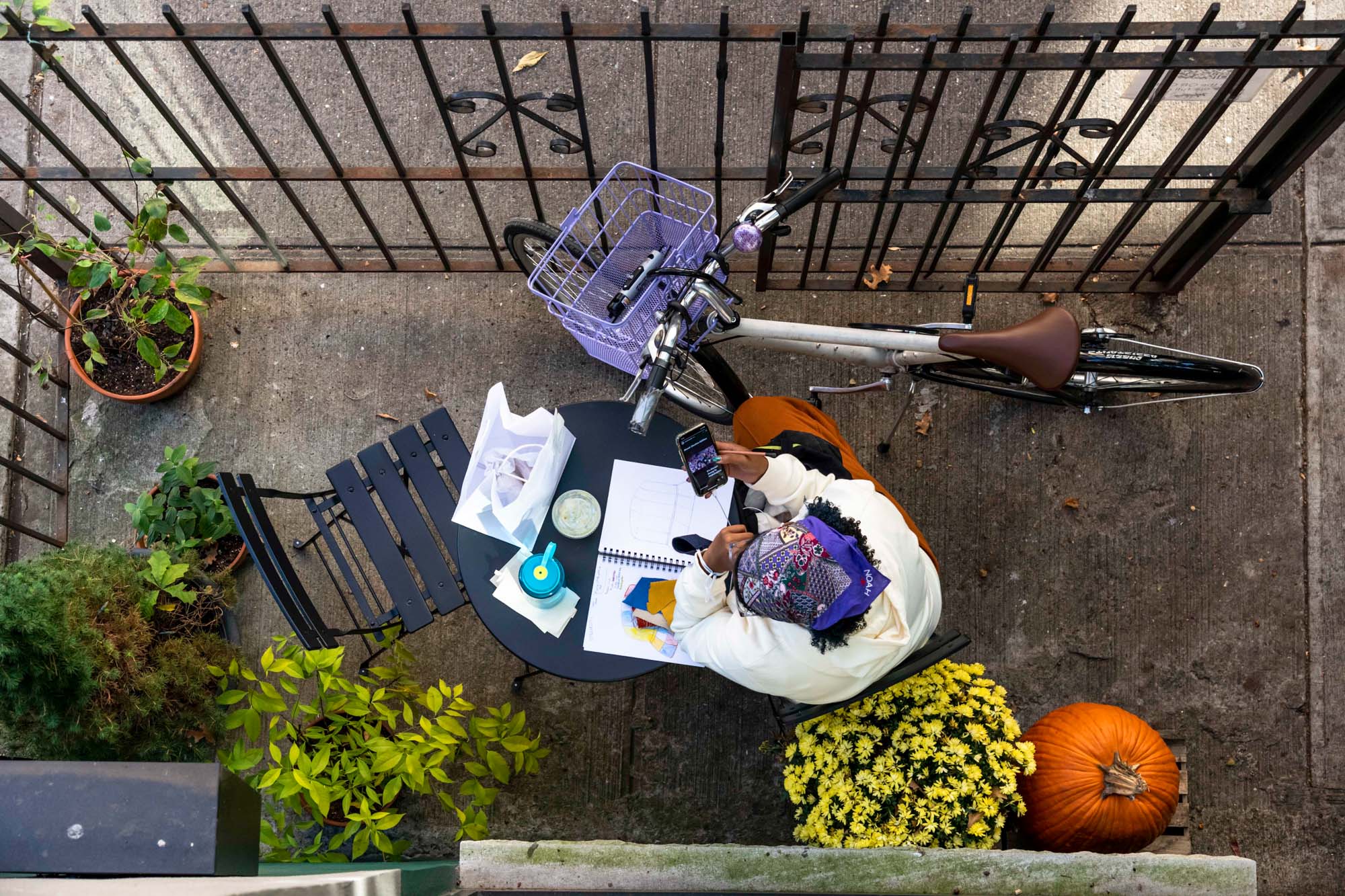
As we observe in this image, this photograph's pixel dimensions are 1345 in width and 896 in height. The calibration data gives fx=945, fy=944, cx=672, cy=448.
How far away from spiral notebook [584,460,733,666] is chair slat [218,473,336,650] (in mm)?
1006

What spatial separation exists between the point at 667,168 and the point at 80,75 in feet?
10.5

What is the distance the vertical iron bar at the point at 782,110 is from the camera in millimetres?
3068

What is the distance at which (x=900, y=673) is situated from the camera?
3143mm

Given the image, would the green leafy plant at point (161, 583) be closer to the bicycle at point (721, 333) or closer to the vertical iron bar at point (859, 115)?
the bicycle at point (721, 333)

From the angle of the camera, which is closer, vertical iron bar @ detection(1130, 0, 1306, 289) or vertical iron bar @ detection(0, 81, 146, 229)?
vertical iron bar @ detection(1130, 0, 1306, 289)

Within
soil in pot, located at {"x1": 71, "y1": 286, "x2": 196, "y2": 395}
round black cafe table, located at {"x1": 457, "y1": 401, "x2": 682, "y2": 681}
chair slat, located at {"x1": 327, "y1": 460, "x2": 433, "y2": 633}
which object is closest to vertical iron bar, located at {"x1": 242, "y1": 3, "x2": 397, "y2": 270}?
soil in pot, located at {"x1": 71, "y1": 286, "x2": 196, "y2": 395}

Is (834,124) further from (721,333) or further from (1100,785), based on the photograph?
(1100,785)

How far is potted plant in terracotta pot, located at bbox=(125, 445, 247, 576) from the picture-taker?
3926 mm

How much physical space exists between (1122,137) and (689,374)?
200 centimetres

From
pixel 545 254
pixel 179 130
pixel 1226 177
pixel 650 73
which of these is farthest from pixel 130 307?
pixel 1226 177

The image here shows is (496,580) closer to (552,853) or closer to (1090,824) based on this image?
(552,853)

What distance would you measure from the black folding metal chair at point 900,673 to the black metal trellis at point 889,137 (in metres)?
1.72

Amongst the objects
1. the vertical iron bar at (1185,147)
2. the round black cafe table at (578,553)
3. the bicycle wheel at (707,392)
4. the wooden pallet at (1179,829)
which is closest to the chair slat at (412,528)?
the round black cafe table at (578,553)

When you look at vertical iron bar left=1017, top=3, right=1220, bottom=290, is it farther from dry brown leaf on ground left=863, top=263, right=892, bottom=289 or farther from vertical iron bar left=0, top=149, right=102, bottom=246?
vertical iron bar left=0, top=149, right=102, bottom=246
